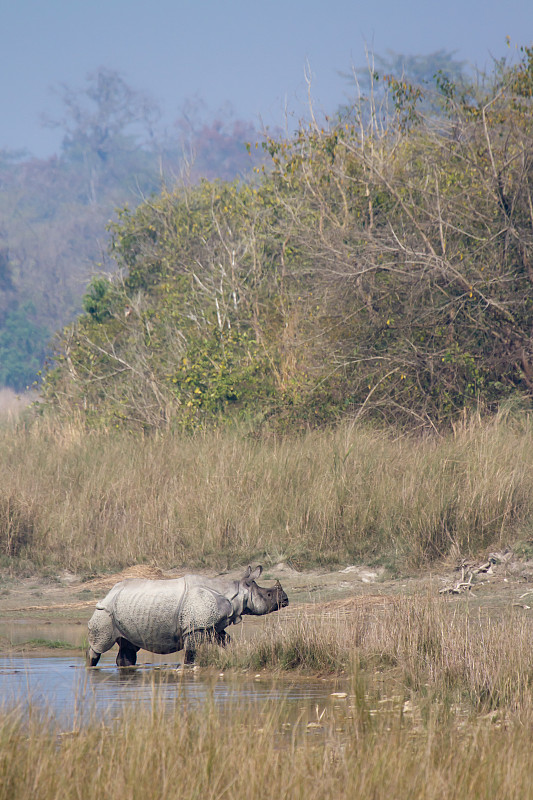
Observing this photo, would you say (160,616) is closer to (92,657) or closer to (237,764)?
(92,657)

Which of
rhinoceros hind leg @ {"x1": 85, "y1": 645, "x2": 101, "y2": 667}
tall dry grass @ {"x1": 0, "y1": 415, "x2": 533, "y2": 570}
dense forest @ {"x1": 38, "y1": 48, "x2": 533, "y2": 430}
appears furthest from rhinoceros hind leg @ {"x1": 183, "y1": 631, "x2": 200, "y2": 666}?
dense forest @ {"x1": 38, "y1": 48, "x2": 533, "y2": 430}

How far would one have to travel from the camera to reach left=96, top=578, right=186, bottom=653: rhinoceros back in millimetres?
7535

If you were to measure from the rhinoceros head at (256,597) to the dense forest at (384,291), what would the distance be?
8.31 m

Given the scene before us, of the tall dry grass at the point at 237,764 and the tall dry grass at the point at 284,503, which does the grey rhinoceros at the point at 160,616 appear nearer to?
the tall dry grass at the point at 237,764

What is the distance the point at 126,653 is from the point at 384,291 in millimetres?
10726

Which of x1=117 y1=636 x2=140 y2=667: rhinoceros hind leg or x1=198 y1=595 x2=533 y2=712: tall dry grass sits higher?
x1=198 y1=595 x2=533 y2=712: tall dry grass

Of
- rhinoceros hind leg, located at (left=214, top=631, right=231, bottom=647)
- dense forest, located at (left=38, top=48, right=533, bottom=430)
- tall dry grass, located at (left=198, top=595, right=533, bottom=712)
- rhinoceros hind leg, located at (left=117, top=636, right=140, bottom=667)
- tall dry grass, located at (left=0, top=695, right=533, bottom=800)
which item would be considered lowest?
rhinoceros hind leg, located at (left=117, top=636, right=140, bottom=667)

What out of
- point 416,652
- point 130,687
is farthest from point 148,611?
point 416,652

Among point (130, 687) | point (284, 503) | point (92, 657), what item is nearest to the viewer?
point (130, 687)

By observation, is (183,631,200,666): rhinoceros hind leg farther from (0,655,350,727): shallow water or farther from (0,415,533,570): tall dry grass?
(0,415,533,570): tall dry grass

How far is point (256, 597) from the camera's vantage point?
8.10 metres

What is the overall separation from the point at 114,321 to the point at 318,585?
13854mm

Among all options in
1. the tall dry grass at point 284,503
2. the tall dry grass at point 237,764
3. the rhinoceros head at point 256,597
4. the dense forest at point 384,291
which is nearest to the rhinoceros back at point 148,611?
the rhinoceros head at point 256,597

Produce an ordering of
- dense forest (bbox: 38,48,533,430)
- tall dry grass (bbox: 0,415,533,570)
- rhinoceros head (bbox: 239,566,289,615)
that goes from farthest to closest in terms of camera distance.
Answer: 1. dense forest (bbox: 38,48,533,430)
2. tall dry grass (bbox: 0,415,533,570)
3. rhinoceros head (bbox: 239,566,289,615)
